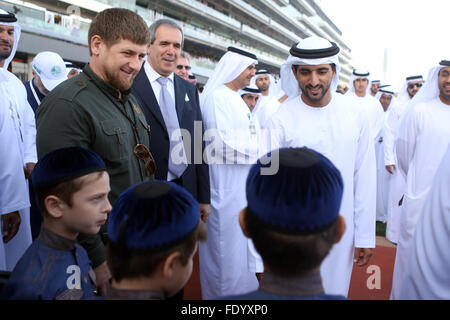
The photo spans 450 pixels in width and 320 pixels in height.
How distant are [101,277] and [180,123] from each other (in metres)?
1.44

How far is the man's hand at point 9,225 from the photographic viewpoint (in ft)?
7.44

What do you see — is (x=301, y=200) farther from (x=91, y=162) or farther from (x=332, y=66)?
(x=332, y=66)

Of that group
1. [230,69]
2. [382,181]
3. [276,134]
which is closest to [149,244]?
[276,134]

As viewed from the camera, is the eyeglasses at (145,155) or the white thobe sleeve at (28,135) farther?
the white thobe sleeve at (28,135)

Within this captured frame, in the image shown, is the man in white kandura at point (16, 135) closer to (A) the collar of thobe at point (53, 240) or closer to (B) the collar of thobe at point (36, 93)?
(B) the collar of thobe at point (36, 93)

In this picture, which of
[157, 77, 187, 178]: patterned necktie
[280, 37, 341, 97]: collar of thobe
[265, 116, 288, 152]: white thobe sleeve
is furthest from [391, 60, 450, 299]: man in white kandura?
[157, 77, 187, 178]: patterned necktie

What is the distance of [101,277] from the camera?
1.54 metres

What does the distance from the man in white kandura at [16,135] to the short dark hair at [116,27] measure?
52.2 inches

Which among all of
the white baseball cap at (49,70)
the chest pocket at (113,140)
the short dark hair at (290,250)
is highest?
the white baseball cap at (49,70)

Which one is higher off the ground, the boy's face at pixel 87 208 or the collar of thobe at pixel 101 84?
the collar of thobe at pixel 101 84

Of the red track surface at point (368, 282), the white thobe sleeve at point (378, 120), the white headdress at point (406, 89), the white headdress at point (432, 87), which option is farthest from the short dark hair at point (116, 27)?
the white headdress at point (406, 89)

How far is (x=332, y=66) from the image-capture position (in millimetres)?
2605

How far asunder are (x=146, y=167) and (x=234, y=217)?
1599 mm

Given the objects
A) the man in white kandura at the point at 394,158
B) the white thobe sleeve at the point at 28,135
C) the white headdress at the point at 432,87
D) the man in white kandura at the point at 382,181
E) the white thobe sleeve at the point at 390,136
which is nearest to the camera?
the white thobe sleeve at the point at 28,135
